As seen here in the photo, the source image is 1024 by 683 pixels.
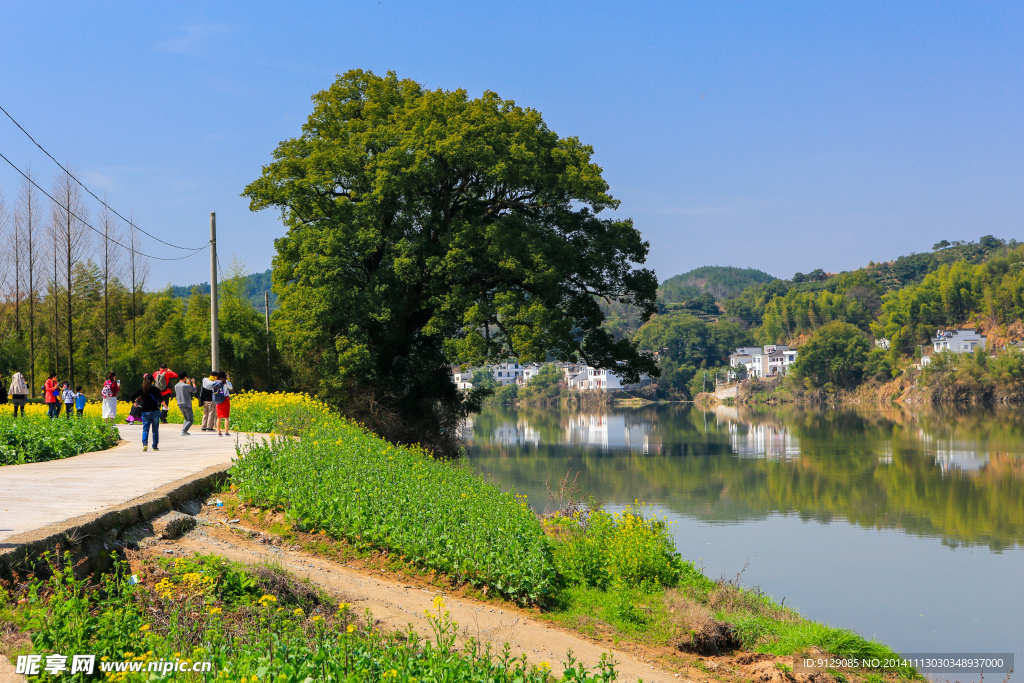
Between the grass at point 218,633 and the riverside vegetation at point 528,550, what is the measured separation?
2024 mm

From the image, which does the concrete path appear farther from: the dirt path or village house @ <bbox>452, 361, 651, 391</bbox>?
village house @ <bbox>452, 361, 651, 391</bbox>

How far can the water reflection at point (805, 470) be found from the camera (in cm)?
2334

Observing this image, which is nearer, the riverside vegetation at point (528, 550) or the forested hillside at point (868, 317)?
the riverside vegetation at point (528, 550)

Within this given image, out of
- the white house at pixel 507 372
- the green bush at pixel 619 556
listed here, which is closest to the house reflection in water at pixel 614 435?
the green bush at pixel 619 556

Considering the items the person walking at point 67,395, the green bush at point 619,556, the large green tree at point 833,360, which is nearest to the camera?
the green bush at point 619,556

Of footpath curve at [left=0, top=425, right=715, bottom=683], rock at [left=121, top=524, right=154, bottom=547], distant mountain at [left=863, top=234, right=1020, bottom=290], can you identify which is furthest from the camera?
distant mountain at [left=863, top=234, right=1020, bottom=290]

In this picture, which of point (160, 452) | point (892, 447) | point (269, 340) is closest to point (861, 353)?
point (892, 447)

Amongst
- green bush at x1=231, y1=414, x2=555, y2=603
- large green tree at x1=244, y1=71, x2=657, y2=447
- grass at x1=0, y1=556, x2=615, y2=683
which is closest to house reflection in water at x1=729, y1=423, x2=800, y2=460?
large green tree at x1=244, y1=71, x2=657, y2=447

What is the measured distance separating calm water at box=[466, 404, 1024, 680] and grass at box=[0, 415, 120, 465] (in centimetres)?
1101

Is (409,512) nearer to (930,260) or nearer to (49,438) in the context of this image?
(49,438)

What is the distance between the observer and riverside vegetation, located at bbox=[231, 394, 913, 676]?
909cm

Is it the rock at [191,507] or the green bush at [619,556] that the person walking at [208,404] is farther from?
the green bush at [619,556]

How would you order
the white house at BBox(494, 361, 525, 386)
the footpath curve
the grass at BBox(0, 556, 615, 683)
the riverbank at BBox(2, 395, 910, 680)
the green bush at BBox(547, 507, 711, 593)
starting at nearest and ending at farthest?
the grass at BBox(0, 556, 615, 683) < the footpath curve < the riverbank at BBox(2, 395, 910, 680) < the green bush at BBox(547, 507, 711, 593) < the white house at BBox(494, 361, 525, 386)

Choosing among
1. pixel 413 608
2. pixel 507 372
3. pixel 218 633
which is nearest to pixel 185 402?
pixel 413 608
